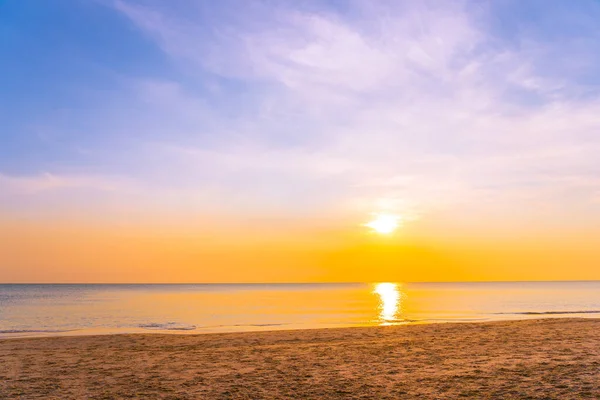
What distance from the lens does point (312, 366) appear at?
1572 cm

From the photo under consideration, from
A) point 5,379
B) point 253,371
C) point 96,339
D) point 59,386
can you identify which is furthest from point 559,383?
point 96,339

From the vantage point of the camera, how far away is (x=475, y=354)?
1731cm

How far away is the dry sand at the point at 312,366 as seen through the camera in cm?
1222

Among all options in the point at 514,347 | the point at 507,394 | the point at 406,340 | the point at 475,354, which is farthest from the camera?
the point at 406,340

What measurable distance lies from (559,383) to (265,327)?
23506 mm

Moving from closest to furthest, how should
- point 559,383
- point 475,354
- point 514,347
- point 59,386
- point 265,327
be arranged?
point 559,383
point 59,386
point 475,354
point 514,347
point 265,327

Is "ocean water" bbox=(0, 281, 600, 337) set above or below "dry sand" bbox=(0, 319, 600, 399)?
below

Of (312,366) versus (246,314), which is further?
(246,314)

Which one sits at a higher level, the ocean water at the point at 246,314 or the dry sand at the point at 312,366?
the dry sand at the point at 312,366

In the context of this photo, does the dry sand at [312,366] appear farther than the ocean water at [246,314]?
No

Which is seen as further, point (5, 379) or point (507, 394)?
point (5, 379)

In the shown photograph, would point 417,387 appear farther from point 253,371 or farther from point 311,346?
point 311,346

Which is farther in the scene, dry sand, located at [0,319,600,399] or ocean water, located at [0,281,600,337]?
ocean water, located at [0,281,600,337]

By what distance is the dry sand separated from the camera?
12.2 metres
